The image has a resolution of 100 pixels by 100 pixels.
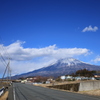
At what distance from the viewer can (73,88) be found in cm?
3488

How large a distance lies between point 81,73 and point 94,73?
480 inches

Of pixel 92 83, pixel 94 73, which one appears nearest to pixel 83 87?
pixel 92 83

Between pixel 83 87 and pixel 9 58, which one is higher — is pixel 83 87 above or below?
below

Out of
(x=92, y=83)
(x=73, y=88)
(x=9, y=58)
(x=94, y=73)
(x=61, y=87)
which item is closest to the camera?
(x=92, y=83)

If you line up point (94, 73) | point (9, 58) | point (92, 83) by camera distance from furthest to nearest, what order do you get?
point (94, 73) → point (9, 58) → point (92, 83)

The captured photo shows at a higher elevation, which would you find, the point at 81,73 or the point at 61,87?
the point at 81,73

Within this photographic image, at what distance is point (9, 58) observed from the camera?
3196 inches

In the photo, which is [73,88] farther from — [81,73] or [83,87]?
[81,73]

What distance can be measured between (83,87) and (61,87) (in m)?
12.7

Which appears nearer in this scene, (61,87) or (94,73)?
(61,87)

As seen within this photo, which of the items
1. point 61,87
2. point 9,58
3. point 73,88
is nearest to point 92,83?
point 73,88

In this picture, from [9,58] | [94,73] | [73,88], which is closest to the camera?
[73,88]

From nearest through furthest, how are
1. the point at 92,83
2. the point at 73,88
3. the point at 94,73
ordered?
the point at 92,83 < the point at 73,88 < the point at 94,73

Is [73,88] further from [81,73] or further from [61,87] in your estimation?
[81,73]
